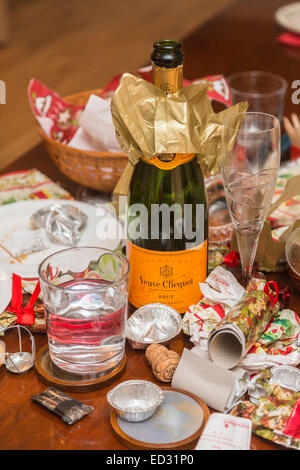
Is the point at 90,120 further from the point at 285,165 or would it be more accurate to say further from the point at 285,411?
the point at 285,411

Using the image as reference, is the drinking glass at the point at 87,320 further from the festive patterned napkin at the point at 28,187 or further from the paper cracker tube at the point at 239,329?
the festive patterned napkin at the point at 28,187

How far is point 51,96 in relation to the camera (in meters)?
1.24

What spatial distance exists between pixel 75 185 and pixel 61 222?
23cm

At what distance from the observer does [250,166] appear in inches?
33.1

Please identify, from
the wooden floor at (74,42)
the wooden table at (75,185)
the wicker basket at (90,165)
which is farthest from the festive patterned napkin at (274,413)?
the wooden floor at (74,42)

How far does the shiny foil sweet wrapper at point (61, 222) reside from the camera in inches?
41.3

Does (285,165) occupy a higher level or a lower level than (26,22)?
lower

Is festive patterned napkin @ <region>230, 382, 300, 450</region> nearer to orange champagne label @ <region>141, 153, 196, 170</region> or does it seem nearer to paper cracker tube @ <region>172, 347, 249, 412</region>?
paper cracker tube @ <region>172, 347, 249, 412</region>

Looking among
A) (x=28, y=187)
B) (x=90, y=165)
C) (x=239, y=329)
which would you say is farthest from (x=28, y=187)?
(x=239, y=329)

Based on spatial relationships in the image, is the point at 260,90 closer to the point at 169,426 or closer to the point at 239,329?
the point at 239,329

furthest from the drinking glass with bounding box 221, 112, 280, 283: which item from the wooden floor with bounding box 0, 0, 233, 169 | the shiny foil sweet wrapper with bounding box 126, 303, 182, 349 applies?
the wooden floor with bounding box 0, 0, 233, 169

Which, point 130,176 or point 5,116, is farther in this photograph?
point 5,116

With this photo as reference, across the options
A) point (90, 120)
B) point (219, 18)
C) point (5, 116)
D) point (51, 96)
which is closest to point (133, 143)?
point (90, 120)

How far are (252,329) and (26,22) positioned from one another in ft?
12.8
